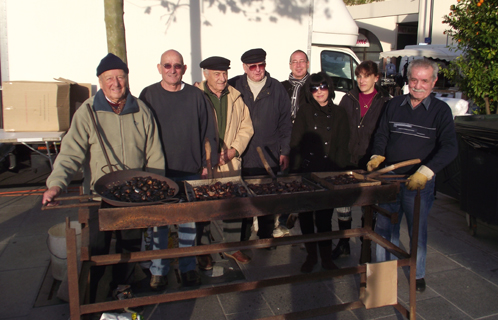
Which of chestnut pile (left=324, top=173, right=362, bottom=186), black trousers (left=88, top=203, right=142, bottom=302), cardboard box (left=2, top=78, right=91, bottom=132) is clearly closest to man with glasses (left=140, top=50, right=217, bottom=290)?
black trousers (left=88, top=203, right=142, bottom=302)

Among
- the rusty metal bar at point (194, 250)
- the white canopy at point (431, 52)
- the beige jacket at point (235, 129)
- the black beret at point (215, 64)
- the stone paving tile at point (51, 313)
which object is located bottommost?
the stone paving tile at point (51, 313)

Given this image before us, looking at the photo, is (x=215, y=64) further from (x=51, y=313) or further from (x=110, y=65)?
(x=51, y=313)

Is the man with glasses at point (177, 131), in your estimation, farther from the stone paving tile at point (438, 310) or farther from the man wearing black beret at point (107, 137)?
the stone paving tile at point (438, 310)

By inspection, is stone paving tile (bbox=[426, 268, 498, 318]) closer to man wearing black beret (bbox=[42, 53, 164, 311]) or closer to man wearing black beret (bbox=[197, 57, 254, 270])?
man wearing black beret (bbox=[197, 57, 254, 270])

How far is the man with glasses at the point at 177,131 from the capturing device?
137 inches

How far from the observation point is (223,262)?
13.2ft

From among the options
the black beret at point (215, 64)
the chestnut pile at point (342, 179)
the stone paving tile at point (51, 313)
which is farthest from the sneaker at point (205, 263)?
the black beret at point (215, 64)

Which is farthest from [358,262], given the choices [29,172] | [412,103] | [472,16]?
[29,172]

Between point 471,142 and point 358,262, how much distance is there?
1991 millimetres

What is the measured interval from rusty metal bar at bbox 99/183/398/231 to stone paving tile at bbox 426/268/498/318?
1.19 m

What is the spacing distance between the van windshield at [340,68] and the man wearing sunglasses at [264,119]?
3.29 m

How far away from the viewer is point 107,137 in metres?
3.09

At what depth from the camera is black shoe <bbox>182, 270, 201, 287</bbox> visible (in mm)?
3510

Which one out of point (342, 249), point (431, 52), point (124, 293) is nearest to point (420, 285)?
point (342, 249)
